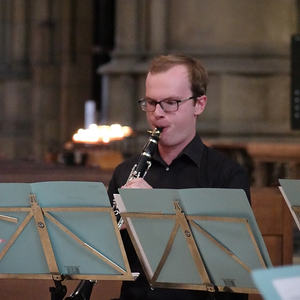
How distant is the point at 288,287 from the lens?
310cm

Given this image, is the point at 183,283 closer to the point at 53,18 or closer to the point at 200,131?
the point at 200,131

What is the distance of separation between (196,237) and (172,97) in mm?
844

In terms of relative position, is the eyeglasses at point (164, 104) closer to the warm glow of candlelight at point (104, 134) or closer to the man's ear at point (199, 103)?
the man's ear at point (199, 103)

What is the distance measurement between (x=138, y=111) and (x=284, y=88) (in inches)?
67.4

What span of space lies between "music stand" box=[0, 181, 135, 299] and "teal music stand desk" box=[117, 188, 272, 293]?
10cm

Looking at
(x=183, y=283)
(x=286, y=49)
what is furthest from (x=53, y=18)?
(x=183, y=283)

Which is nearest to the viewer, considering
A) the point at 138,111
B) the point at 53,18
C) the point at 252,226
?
the point at 252,226

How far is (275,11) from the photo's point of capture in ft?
40.6

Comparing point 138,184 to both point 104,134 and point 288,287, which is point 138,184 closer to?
point 288,287

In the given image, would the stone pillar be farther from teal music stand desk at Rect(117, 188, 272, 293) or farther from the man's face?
teal music stand desk at Rect(117, 188, 272, 293)

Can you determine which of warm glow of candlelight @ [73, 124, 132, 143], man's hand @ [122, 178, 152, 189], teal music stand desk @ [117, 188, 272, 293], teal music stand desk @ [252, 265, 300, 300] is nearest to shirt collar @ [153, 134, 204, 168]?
man's hand @ [122, 178, 152, 189]

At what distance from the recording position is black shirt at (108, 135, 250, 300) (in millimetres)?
4910

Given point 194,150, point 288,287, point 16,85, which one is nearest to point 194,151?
point 194,150

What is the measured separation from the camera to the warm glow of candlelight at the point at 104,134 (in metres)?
12.9
